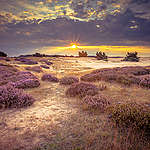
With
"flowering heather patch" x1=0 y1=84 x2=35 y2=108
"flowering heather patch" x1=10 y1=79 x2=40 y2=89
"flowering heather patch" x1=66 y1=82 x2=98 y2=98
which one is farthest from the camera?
"flowering heather patch" x1=10 y1=79 x2=40 y2=89

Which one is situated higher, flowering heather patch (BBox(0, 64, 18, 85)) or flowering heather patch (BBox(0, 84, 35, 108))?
flowering heather patch (BBox(0, 64, 18, 85))

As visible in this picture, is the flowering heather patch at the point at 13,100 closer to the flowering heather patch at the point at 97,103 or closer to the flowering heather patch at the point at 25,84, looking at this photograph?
the flowering heather patch at the point at 25,84

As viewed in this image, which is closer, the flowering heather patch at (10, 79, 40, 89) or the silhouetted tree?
the flowering heather patch at (10, 79, 40, 89)

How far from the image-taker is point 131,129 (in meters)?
2.95

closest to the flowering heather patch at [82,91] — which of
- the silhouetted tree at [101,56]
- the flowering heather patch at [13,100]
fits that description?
the flowering heather patch at [13,100]

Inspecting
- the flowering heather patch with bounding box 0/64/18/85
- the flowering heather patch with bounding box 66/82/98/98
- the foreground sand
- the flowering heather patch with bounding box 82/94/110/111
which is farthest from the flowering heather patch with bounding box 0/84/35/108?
the flowering heather patch with bounding box 0/64/18/85

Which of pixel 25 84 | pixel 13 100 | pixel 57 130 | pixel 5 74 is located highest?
pixel 5 74

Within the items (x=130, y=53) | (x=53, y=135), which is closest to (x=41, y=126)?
(x=53, y=135)

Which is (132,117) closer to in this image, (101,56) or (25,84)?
(25,84)

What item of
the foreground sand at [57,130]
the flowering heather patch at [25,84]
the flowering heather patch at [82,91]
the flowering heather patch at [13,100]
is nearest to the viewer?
the foreground sand at [57,130]

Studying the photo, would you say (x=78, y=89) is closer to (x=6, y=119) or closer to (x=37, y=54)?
→ (x=6, y=119)

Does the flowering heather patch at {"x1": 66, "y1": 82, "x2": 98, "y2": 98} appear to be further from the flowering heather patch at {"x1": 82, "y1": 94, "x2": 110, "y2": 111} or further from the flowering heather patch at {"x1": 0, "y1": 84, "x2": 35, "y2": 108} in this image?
the flowering heather patch at {"x1": 0, "y1": 84, "x2": 35, "y2": 108}

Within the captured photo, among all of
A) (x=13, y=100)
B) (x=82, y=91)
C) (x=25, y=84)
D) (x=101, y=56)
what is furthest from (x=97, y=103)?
(x=101, y=56)

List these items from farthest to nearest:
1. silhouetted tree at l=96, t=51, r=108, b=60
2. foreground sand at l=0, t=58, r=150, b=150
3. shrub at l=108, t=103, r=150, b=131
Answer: silhouetted tree at l=96, t=51, r=108, b=60 → shrub at l=108, t=103, r=150, b=131 → foreground sand at l=0, t=58, r=150, b=150
